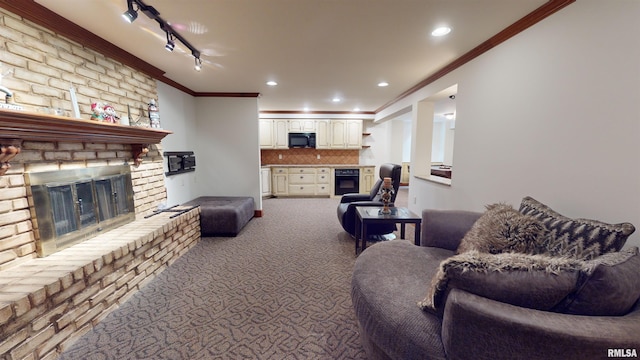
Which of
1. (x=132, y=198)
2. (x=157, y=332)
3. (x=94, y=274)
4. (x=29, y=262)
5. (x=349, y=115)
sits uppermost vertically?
(x=349, y=115)

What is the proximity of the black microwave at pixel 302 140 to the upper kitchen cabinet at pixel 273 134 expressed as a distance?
16 cm

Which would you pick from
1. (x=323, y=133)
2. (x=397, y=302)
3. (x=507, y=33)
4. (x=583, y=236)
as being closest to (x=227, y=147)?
(x=323, y=133)

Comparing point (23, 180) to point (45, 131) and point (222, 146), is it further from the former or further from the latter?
point (222, 146)

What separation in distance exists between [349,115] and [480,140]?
14.2 ft

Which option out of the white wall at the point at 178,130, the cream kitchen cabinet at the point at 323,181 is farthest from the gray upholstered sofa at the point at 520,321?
the cream kitchen cabinet at the point at 323,181

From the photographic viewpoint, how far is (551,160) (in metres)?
1.74

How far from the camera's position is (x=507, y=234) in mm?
1438

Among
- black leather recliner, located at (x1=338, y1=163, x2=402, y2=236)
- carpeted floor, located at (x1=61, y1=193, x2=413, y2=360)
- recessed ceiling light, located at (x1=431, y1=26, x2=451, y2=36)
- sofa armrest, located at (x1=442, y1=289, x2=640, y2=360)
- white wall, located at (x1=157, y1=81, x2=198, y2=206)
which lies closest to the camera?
sofa armrest, located at (x1=442, y1=289, x2=640, y2=360)

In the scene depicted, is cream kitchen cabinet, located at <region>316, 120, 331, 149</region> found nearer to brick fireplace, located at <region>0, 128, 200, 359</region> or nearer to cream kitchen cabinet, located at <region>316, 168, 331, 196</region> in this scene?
cream kitchen cabinet, located at <region>316, 168, 331, 196</region>

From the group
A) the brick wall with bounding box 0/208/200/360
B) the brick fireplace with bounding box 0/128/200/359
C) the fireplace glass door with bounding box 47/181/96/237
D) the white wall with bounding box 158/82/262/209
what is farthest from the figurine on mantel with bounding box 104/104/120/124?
the white wall with bounding box 158/82/262/209

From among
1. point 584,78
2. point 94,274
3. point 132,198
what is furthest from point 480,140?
point 132,198

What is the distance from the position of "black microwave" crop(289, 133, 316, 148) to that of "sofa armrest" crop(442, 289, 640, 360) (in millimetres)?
5782

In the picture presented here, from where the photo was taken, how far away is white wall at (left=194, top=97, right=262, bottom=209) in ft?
14.0

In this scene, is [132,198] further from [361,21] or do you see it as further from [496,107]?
[496,107]
